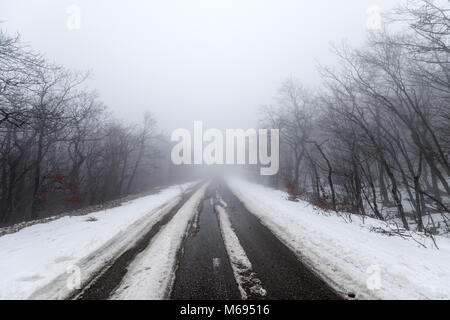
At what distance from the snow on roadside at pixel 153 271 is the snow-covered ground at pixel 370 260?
253 cm

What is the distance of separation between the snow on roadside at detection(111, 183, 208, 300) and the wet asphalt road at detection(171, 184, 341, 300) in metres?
0.18

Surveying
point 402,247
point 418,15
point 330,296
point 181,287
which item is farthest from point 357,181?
point 181,287

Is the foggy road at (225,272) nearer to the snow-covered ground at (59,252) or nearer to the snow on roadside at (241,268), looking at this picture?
the snow on roadside at (241,268)

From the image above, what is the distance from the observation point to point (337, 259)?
3.70 meters

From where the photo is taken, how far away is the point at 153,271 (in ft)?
11.0

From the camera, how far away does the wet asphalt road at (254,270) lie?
2688mm

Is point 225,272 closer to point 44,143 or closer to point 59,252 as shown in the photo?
point 59,252

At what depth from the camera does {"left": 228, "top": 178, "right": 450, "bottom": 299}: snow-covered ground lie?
270cm

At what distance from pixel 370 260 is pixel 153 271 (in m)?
4.00

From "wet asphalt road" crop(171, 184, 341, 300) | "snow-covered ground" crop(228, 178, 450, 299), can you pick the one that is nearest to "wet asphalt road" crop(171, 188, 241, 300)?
"wet asphalt road" crop(171, 184, 341, 300)

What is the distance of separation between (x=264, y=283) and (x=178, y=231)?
359 centimetres

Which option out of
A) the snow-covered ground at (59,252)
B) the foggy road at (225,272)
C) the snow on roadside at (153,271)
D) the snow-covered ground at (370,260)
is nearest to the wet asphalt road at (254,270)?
the foggy road at (225,272)

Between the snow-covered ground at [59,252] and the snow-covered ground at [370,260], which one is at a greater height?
the snow-covered ground at [370,260]

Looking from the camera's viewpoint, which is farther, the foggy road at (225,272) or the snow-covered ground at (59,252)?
the snow-covered ground at (59,252)
